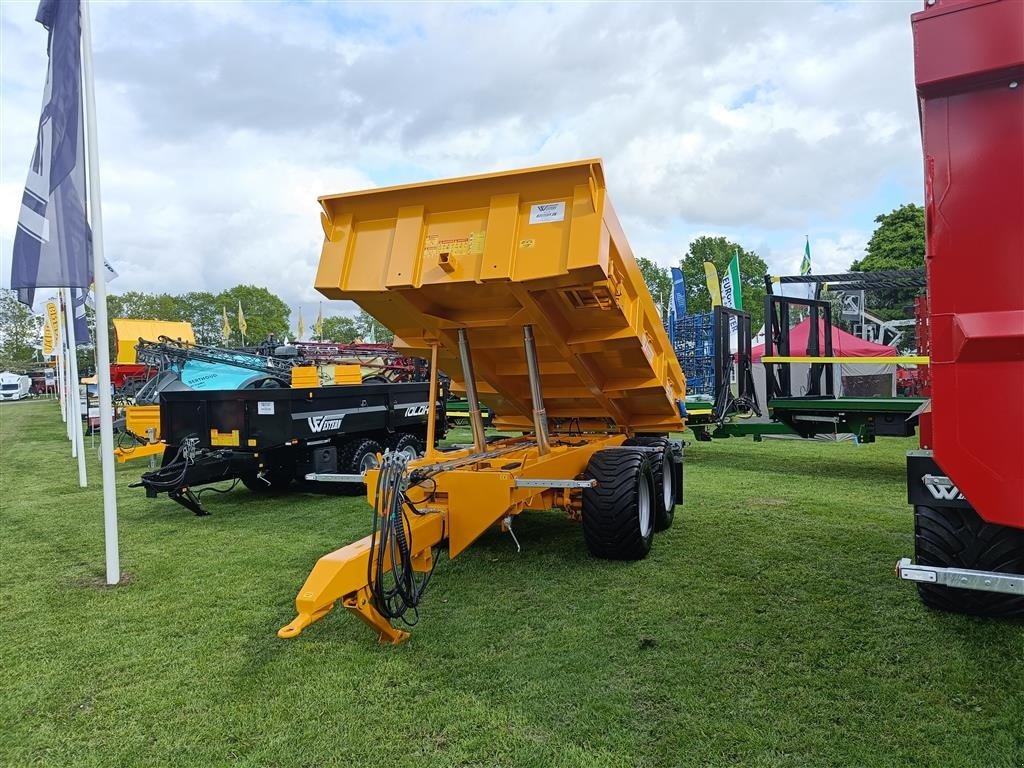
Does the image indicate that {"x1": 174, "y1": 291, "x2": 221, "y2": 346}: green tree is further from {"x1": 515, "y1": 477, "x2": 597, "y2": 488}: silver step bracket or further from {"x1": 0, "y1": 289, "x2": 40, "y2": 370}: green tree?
{"x1": 515, "y1": 477, "x2": 597, "y2": 488}: silver step bracket

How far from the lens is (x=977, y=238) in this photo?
250cm

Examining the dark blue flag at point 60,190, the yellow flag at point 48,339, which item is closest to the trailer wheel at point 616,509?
the dark blue flag at point 60,190

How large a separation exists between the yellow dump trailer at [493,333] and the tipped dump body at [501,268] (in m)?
0.01

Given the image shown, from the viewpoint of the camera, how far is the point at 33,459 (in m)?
14.4

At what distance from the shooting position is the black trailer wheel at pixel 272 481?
362 inches

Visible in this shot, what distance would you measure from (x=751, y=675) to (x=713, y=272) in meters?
18.9

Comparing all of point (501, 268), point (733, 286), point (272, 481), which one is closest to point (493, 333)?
point (501, 268)

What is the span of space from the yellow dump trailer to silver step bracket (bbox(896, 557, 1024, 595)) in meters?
2.22

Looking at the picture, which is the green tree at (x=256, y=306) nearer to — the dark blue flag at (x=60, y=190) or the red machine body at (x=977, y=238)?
the dark blue flag at (x=60, y=190)

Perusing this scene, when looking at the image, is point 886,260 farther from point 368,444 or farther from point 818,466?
point 368,444

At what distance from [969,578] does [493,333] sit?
371 centimetres

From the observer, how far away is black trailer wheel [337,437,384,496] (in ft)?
29.8

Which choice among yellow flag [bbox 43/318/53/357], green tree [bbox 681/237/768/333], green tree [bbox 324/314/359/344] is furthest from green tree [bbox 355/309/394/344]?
yellow flag [bbox 43/318/53/357]

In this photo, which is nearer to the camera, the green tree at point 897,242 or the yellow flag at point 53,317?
the yellow flag at point 53,317
